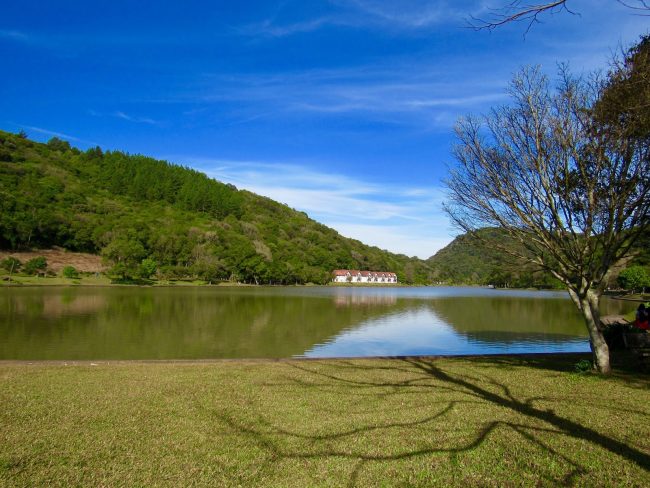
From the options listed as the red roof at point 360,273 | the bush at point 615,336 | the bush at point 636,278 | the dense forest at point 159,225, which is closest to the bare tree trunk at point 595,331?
the bush at point 615,336

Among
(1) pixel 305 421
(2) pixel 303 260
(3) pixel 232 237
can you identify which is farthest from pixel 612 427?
(2) pixel 303 260

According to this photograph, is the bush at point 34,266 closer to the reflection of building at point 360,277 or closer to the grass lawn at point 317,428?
the grass lawn at point 317,428

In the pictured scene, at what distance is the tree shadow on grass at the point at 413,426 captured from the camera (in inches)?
198

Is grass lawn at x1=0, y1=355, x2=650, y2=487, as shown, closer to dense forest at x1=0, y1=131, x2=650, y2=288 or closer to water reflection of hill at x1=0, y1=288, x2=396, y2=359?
water reflection of hill at x1=0, y1=288, x2=396, y2=359

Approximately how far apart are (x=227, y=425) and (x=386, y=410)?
2.39 metres

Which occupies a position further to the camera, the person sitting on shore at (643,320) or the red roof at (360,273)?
the red roof at (360,273)

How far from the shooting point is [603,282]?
10.1m

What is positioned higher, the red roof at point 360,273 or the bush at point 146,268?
the red roof at point 360,273

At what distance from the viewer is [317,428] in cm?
596

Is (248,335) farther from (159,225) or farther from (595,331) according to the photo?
(159,225)

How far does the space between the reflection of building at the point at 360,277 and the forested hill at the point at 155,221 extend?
478cm

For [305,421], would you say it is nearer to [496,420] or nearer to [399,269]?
[496,420]

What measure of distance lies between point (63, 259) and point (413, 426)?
3438 inches

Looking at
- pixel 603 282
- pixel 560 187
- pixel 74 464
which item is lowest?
pixel 74 464
